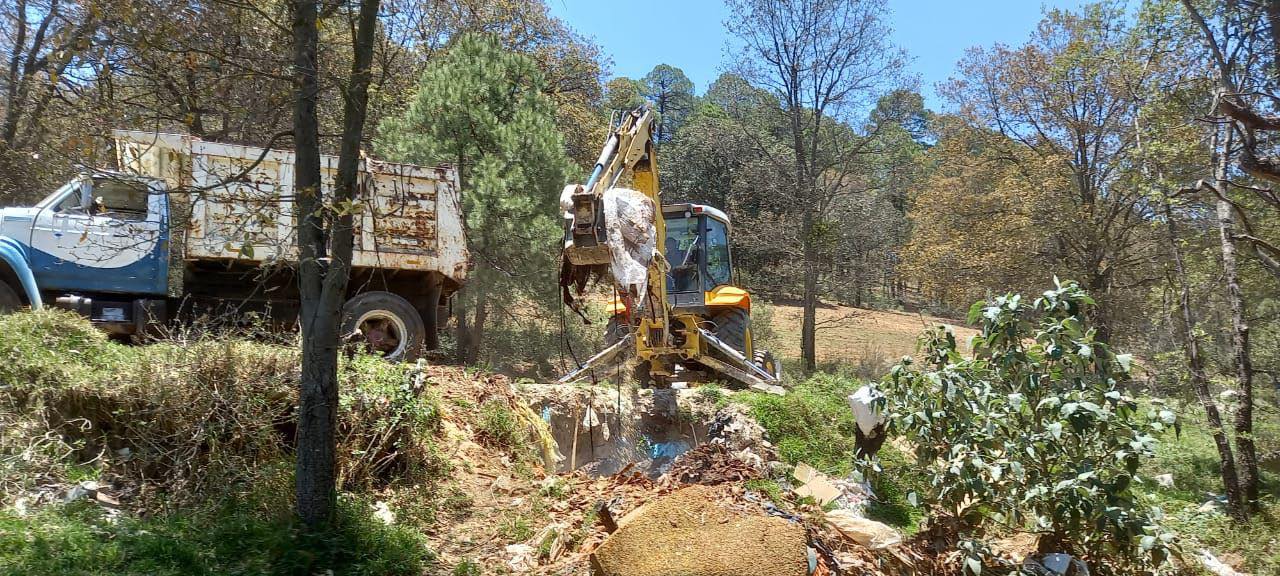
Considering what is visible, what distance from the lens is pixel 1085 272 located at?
14.6 meters

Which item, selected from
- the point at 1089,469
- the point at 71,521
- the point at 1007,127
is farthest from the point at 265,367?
the point at 1007,127

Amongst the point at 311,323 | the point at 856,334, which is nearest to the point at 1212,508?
the point at 311,323

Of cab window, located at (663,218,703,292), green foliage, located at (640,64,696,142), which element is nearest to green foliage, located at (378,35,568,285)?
cab window, located at (663,218,703,292)

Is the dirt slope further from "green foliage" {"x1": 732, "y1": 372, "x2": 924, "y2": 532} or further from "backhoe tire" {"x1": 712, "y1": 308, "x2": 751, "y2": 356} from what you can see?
"green foliage" {"x1": 732, "y1": 372, "x2": 924, "y2": 532}

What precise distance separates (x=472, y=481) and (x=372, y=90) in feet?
11.4

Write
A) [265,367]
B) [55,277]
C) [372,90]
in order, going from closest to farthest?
[372,90] → [265,367] → [55,277]

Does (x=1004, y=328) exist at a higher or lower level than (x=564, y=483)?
higher

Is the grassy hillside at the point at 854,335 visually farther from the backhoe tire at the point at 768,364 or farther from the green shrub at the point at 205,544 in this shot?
the green shrub at the point at 205,544

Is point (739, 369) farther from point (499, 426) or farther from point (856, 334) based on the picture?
point (856, 334)

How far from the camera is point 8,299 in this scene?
796cm

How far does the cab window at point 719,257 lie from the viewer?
12109mm

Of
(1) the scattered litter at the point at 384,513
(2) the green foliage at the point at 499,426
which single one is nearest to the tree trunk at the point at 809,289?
(2) the green foliage at the point at 499,426

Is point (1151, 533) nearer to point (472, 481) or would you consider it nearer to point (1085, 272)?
point (472, 481)

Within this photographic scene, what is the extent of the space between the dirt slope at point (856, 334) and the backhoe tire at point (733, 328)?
7.79m
